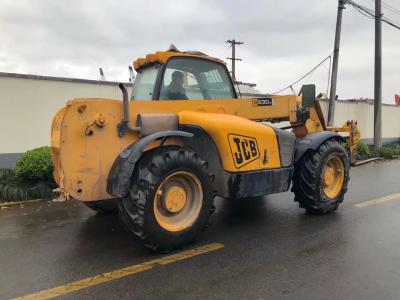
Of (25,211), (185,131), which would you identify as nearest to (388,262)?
(185,131)

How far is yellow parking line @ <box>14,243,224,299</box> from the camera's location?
12.2ft

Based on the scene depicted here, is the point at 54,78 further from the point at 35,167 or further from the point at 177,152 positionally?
the point at 177,152

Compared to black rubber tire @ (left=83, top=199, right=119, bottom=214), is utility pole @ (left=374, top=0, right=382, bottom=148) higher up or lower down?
higher up

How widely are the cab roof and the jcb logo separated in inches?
55.4

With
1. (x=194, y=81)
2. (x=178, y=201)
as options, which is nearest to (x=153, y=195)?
(x=178, y=201)

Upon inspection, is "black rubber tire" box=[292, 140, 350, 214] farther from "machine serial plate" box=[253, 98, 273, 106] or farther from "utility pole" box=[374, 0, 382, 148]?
"utility pole" box=[374, 0, 382, 148]

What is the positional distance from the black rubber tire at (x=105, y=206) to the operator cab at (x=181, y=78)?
5.37 feet

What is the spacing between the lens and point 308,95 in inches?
280

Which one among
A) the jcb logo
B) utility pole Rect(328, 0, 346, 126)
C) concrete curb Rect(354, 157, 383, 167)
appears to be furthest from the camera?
utility pole Rect(328, 0, 346, 126)

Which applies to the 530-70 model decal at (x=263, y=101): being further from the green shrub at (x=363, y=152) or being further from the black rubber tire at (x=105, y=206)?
the green shrub at (x=363, y=152)

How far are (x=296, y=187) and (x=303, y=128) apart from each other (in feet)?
4.82

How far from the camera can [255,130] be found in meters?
5.35

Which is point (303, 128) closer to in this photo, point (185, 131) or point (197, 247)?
point (185, 131)

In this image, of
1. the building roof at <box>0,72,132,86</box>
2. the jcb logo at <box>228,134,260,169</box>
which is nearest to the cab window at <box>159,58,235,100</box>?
the jcb logo at <box>228,134,260,169</box>
